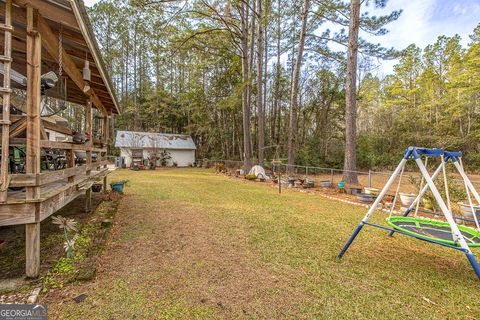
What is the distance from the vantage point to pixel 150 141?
1991 cm

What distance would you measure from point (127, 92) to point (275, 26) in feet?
60.6

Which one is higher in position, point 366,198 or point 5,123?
point 5,123

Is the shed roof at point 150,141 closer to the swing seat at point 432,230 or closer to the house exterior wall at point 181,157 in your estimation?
the house exterior wall at point 181,157

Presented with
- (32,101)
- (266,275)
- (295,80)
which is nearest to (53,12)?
(32,101)

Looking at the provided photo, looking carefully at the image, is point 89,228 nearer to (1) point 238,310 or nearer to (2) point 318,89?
(1) point 238,310

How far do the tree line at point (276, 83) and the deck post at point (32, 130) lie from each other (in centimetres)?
848

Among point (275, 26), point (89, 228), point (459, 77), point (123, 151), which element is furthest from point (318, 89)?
point (89, 228)

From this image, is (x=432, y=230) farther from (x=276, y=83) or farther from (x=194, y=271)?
(x=276, y=83)

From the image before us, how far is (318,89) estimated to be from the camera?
18.5m

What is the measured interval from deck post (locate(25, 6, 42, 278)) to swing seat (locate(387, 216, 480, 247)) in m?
4.27

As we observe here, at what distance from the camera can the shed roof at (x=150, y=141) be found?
745 inches

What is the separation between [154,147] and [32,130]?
17391mm

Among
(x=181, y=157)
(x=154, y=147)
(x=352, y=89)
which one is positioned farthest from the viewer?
(x=181, y=157)

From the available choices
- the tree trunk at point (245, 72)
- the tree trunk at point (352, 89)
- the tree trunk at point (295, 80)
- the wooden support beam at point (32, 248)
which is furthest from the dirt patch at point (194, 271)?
the tree trunk at point (245, 72)
